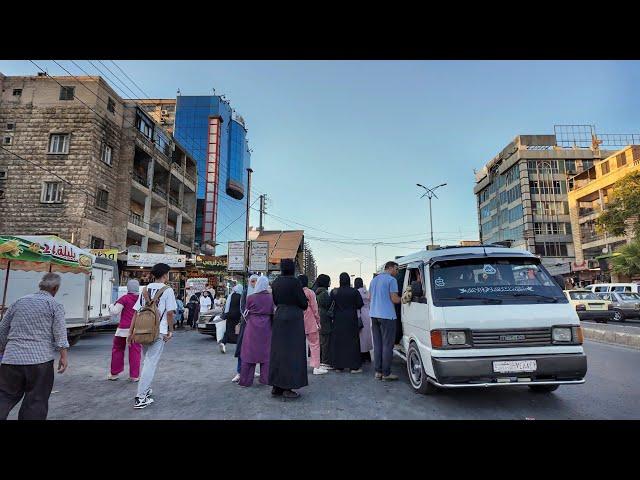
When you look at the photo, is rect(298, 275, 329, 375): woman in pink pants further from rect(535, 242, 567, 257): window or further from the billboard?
rect(535, 242, 567, 257): window

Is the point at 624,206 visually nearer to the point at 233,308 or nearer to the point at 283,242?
the point at 233,308

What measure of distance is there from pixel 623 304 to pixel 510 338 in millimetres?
19877

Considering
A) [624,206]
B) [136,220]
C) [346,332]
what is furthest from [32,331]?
[624,206]

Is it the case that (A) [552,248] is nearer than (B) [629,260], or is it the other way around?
(B) [629,260]

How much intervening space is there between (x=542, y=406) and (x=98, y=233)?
82.0 ft

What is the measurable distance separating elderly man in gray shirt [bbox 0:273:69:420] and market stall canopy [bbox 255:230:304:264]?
43587 mm

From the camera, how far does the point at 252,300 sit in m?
6.06

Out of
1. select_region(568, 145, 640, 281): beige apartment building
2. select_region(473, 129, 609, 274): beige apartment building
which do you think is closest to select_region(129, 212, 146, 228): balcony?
select_region(568, 145, 640, 281): beige apartment building

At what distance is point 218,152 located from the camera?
55250mm

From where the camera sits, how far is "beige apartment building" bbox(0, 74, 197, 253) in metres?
21.2

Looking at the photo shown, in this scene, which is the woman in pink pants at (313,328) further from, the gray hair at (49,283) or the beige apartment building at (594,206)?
the beige apartment building at (594,206)

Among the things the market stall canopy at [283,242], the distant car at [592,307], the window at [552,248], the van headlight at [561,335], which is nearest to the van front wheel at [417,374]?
the van headlight at [561,335]
